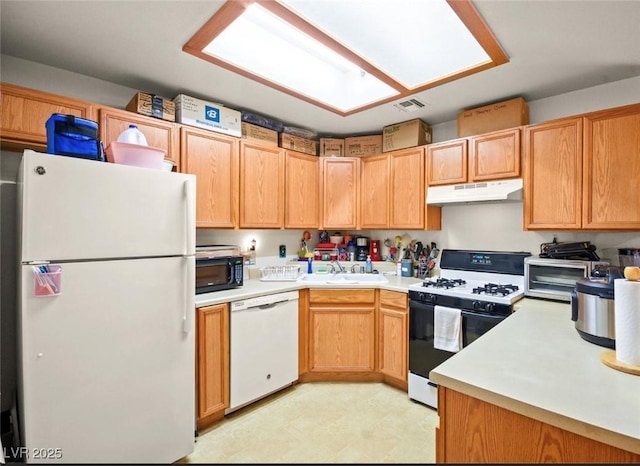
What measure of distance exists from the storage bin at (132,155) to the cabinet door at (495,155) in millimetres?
2352

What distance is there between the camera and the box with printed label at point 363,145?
3.20 m

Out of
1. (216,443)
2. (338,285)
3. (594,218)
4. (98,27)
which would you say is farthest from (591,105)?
(216,443)

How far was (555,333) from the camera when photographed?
1406 millimetres

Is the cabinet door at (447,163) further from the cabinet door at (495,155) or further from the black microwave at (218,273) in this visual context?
the black microwave at (218,273)

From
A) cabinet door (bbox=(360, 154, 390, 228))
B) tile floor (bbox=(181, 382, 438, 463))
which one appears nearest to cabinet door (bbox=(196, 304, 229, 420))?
tile floor (bbox=(181, 382, 438, 463))

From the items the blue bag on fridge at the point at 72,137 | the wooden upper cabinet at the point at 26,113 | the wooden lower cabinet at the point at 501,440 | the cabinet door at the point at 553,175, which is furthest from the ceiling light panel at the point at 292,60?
the wooden lower cabinet at the point at 501,440

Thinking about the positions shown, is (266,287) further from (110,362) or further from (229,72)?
(229,72)

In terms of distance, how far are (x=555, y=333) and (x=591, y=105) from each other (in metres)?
1.87

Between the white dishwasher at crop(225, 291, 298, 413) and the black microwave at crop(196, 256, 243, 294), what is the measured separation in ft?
0.70

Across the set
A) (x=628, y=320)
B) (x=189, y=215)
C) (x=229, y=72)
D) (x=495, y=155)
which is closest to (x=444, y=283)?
(x=495, y=155)

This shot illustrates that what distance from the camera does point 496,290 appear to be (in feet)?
7.27

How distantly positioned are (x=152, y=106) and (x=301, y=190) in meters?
1.43

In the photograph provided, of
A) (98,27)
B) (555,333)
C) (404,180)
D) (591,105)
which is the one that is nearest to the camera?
(555,333)

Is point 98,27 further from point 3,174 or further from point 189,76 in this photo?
point 3,174
